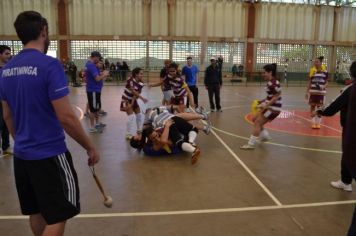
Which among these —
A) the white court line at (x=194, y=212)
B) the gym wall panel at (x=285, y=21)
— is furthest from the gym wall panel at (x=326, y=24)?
the white court line at (x=194, y=212)

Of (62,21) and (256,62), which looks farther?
(256,62)

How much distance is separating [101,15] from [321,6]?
18724 mm

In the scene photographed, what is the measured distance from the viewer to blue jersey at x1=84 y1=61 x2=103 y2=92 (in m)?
8.61

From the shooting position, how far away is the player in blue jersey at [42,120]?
231 cm

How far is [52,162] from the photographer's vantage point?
2.43m

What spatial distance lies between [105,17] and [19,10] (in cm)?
675

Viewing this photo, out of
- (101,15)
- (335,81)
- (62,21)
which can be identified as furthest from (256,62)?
(62,21)

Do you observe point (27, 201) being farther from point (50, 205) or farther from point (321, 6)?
point (321, 6)

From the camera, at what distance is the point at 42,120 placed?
2.40 m

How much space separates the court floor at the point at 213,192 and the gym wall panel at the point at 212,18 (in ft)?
74.7

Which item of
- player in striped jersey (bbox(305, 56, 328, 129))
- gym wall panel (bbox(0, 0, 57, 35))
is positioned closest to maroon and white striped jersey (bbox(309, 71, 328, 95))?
player in striped jersey (bbox(305, 56, 328, 129))

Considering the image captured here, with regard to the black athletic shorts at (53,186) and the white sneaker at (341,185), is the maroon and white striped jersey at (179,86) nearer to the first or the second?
the white sneaker at (341,185)

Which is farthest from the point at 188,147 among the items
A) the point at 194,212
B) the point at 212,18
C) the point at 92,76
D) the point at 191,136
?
the point at 212,18

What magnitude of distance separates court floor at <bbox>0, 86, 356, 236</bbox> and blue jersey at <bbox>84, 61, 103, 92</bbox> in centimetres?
140
